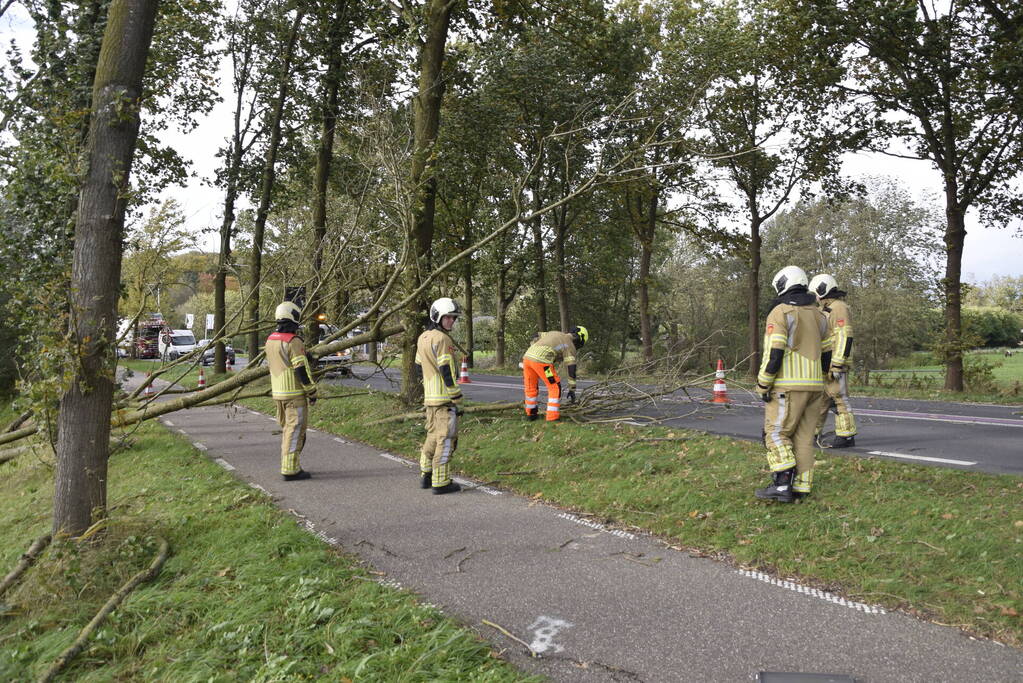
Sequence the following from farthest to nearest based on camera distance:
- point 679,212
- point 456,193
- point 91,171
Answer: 1. point 456,193
2. point 679,212
3. point 91,171

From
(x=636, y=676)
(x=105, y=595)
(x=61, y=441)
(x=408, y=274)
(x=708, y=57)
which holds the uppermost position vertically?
(x=708, y=57)

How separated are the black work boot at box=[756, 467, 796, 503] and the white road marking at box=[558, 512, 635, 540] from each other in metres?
1.33

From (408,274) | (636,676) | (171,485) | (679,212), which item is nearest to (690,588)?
(636,676)

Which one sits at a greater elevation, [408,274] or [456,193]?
[456,193]

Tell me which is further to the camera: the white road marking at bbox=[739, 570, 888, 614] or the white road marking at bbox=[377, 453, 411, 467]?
the white road marking at bbox=[377, 453, 411, 467]

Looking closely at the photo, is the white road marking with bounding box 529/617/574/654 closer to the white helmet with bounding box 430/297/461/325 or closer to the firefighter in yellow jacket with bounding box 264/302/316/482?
the white helmet with bounding box 430/297/461/325

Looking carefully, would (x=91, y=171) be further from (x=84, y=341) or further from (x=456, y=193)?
(x=456, y=193)

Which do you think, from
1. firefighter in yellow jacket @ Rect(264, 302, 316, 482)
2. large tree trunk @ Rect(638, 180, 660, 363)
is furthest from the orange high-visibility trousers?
large tree trunk @ Rect(638, 180, 660, 363)

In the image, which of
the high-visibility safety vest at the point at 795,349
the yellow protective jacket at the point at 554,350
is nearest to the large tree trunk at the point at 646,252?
the yellow protective jacket at the point at 554,350

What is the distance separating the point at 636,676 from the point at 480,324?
41.3m

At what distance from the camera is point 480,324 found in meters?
44.2

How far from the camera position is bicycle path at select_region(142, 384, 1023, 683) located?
3.23m

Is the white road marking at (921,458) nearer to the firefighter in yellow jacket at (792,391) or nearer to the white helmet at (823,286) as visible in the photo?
the white helmet at (823,286)

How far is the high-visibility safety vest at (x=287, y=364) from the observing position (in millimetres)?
7793
